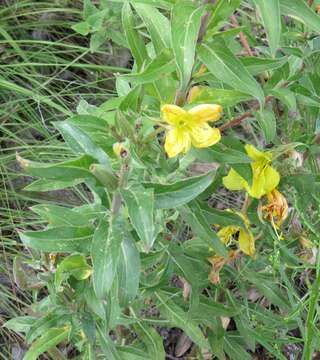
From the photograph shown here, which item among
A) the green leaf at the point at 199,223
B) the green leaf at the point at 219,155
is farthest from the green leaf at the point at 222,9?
the green leaf at the point at 199,223

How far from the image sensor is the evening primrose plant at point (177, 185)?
3.36ft

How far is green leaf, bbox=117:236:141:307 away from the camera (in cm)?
109

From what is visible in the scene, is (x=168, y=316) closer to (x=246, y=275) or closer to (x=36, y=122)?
(x=246, y=275)

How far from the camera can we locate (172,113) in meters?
1.01

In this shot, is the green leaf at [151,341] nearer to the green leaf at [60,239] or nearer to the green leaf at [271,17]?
the green leaf at [60,239]

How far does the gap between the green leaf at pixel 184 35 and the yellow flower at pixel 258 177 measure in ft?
0.96

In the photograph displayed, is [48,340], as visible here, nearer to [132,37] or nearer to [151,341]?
[151,341]

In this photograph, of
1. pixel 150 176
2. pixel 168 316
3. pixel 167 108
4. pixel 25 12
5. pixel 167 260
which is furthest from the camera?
pixel 25 12

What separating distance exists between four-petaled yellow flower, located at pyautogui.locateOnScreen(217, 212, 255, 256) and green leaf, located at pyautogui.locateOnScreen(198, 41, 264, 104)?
1.18 feet

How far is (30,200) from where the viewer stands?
6.78 feet

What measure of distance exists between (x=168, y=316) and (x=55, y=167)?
59 cm

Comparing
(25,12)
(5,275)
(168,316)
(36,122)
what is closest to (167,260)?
(168,316)

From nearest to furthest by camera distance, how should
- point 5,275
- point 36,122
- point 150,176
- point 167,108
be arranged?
point 167,108 → point 150,176 → point 5,275 → point 36,122

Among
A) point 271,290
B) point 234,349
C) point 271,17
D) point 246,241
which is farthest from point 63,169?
point 234,349
